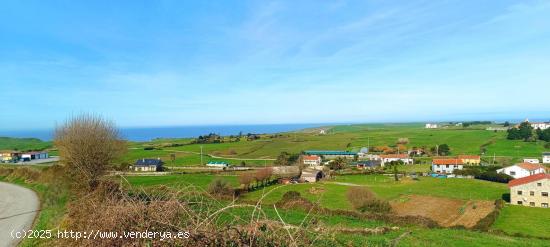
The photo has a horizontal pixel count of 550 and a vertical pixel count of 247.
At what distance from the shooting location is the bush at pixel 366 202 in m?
32.1

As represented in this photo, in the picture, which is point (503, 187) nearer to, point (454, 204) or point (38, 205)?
point (454, 204)

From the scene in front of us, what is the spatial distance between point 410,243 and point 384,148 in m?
99.5

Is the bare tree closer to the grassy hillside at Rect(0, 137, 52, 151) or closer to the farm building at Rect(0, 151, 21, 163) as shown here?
the farm building at Rect(0, 151, 21, 163)

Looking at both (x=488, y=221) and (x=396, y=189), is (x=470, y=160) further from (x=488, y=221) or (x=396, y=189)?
(x=488, y=221)

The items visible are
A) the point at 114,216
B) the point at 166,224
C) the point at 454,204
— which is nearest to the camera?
the point at 166,224

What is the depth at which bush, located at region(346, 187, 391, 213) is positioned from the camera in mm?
32125

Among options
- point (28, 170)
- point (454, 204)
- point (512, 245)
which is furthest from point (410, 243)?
point (28, 170)

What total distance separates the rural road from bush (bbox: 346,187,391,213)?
2427 cm

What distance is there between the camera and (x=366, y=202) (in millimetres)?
33031

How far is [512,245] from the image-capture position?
16078 mm

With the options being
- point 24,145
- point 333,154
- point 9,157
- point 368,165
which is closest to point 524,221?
point 368,165

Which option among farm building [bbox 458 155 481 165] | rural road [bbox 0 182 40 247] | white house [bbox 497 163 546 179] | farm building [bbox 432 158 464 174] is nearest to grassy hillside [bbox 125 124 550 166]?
farm building [bbox 458 155 481 165]

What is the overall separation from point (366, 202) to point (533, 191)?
68.5 feet

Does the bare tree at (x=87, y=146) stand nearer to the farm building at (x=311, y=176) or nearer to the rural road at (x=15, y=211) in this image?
the rural road at (x=15, y=211)
